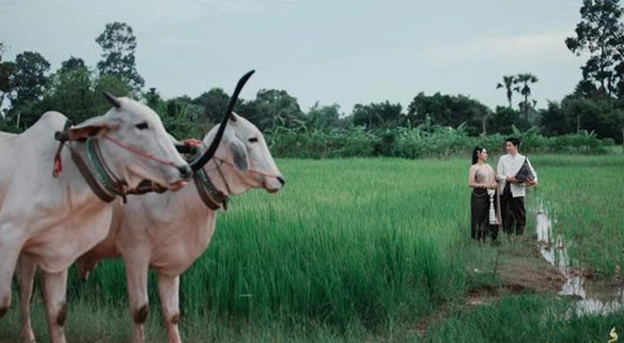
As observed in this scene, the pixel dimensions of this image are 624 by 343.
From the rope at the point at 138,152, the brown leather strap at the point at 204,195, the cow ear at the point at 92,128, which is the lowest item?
the brown leather strap at the point at 204,195

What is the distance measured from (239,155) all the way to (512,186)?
16.9 feet

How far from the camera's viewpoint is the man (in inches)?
317

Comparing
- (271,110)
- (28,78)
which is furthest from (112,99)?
(271,110)

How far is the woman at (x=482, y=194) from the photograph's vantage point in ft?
25.9

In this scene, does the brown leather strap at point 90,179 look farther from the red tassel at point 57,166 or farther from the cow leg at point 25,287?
the cow leg at point 25,287

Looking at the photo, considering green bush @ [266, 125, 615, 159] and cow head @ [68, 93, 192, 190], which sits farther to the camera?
green bush @ [266, 125, 615, 159]

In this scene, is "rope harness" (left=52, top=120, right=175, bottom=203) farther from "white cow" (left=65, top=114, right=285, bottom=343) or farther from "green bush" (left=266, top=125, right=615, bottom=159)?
"green bush" (left=266, top=125, right=615, bottom=159)

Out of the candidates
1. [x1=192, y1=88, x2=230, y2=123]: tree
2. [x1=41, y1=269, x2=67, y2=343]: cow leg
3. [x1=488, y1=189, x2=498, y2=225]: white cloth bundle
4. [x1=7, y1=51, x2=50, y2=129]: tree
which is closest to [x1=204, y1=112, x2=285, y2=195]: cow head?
[x1=41, y1=269, x2=67, y2=343]: cow leg

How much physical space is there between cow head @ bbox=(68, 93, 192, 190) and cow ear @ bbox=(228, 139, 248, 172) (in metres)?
0.45

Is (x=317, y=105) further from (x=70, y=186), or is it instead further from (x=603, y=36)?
(x=70, y=186)

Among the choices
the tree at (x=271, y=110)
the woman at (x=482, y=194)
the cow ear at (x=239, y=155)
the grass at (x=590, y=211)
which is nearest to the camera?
the cow ear at (x=239, y=155)

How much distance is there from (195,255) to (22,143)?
930mm

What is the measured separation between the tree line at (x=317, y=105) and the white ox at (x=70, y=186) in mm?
6815

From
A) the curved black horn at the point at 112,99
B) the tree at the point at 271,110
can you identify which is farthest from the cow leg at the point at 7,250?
the tree at the point at 271,110
